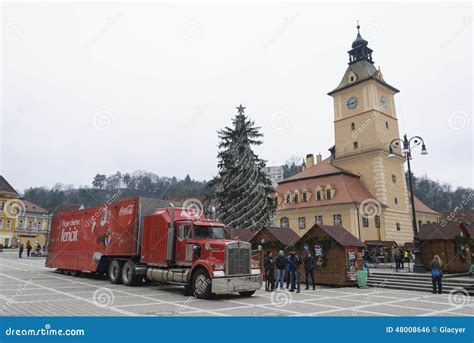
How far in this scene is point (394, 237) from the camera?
43.6 m

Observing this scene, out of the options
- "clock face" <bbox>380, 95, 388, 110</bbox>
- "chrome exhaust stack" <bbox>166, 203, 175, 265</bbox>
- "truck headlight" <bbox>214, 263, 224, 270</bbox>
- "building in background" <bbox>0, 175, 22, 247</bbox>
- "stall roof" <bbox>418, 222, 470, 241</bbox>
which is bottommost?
"truck headlight" <bbox>214, 263, 224, 270</bbox>

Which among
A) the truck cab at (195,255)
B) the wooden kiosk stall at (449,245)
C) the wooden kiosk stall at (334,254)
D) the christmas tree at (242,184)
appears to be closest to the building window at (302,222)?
the christmas tree at (242,184)

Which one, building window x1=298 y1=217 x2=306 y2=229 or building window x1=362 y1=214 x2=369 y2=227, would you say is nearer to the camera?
building window x1=362 y1=214 x2=369 y2=227

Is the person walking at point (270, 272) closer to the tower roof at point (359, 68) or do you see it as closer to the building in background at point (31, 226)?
the tower roof at point (359, 68)

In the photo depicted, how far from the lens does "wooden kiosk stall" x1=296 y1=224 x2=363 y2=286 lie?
19.3m

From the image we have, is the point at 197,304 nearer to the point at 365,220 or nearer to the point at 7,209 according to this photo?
the point at 365,220

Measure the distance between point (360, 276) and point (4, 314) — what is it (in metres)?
16.1

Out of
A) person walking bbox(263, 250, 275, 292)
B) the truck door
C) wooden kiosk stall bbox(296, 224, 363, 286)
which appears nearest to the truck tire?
the truck door

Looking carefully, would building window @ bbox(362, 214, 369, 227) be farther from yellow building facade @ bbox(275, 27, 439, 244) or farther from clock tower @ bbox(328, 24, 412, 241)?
clock tower @ bbox(328, 24, 412, 241)

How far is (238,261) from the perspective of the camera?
14008 mm

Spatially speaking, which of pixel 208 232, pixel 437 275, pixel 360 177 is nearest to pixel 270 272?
pixel 208 232

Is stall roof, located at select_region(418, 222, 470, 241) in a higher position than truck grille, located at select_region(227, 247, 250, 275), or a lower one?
higher
